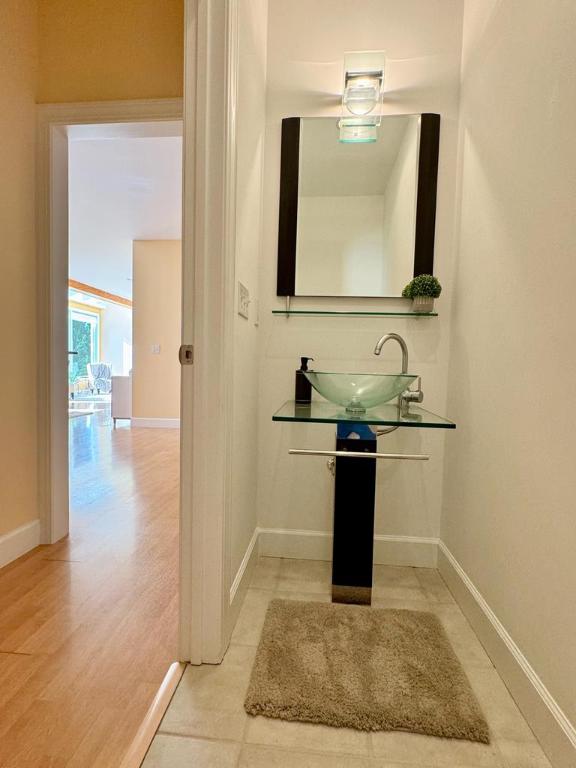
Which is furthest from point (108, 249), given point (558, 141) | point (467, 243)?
point (558, 141)

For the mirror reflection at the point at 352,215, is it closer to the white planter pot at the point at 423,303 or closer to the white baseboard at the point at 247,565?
the white planter pot at the point at 423,303

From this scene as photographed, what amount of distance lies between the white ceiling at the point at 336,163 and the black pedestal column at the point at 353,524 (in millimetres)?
1134

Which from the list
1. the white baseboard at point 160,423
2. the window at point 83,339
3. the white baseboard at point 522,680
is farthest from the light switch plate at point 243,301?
the window at point 83,339

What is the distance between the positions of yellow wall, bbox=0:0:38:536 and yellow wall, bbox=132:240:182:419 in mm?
3314

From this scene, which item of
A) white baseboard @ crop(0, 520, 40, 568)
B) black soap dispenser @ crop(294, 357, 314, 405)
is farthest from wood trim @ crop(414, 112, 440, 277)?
white baseboard @ crop(0, 520, 40, 568)

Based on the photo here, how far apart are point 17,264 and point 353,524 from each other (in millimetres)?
1844

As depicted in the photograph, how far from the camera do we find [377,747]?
3.06ft

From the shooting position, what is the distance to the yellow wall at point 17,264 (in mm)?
1685

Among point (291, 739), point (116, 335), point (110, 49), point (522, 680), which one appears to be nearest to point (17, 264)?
point (110, 49)

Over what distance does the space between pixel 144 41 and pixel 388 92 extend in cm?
113

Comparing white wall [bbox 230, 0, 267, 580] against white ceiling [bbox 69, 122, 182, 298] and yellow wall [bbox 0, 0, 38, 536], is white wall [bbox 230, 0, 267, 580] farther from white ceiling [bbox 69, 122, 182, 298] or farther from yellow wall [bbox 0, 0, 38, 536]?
yellow wall [bbox 0, 0, 38, 536]

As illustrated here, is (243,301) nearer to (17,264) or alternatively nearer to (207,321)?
(207,321)

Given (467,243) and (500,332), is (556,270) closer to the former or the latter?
(500,332)

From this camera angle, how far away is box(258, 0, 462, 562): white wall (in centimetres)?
169
